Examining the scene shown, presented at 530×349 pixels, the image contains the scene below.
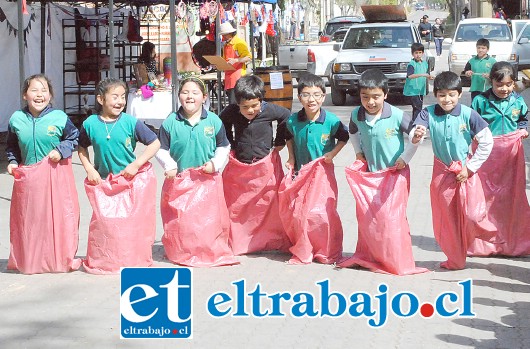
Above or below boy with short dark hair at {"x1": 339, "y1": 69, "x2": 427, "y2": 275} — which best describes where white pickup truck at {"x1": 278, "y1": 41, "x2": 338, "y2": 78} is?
above

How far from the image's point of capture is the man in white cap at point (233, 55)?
17.2m

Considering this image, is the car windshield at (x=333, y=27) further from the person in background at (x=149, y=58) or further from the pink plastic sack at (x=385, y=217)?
the pink plastic sack at (x=385, y=217)

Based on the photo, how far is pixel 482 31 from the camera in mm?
28188

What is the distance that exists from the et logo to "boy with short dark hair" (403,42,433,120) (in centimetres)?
1070

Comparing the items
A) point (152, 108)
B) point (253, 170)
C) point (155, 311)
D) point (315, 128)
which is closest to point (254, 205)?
point (253, 170)

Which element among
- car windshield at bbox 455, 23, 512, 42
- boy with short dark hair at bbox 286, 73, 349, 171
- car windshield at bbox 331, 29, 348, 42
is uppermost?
Answer: car windshield at bbox 331, 29, 348, 42

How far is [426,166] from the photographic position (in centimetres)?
1332

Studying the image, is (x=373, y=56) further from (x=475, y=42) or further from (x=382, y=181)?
(x=382, y=181)

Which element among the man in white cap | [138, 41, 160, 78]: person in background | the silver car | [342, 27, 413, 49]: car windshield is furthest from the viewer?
the silver car

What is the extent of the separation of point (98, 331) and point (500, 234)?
11.5 feet

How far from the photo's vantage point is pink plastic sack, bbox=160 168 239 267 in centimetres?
780

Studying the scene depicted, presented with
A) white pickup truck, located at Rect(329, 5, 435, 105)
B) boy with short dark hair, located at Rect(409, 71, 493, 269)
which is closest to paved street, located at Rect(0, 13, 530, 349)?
boy with short dark hair, located at Rect(409, 71, 493, 269)

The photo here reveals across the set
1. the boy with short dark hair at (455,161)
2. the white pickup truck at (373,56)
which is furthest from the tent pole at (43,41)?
the boy with short dark hair at (455,161)

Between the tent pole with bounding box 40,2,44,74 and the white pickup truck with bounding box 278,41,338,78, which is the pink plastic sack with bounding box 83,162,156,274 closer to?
the tent pole with bounding box 40,2,44,74
